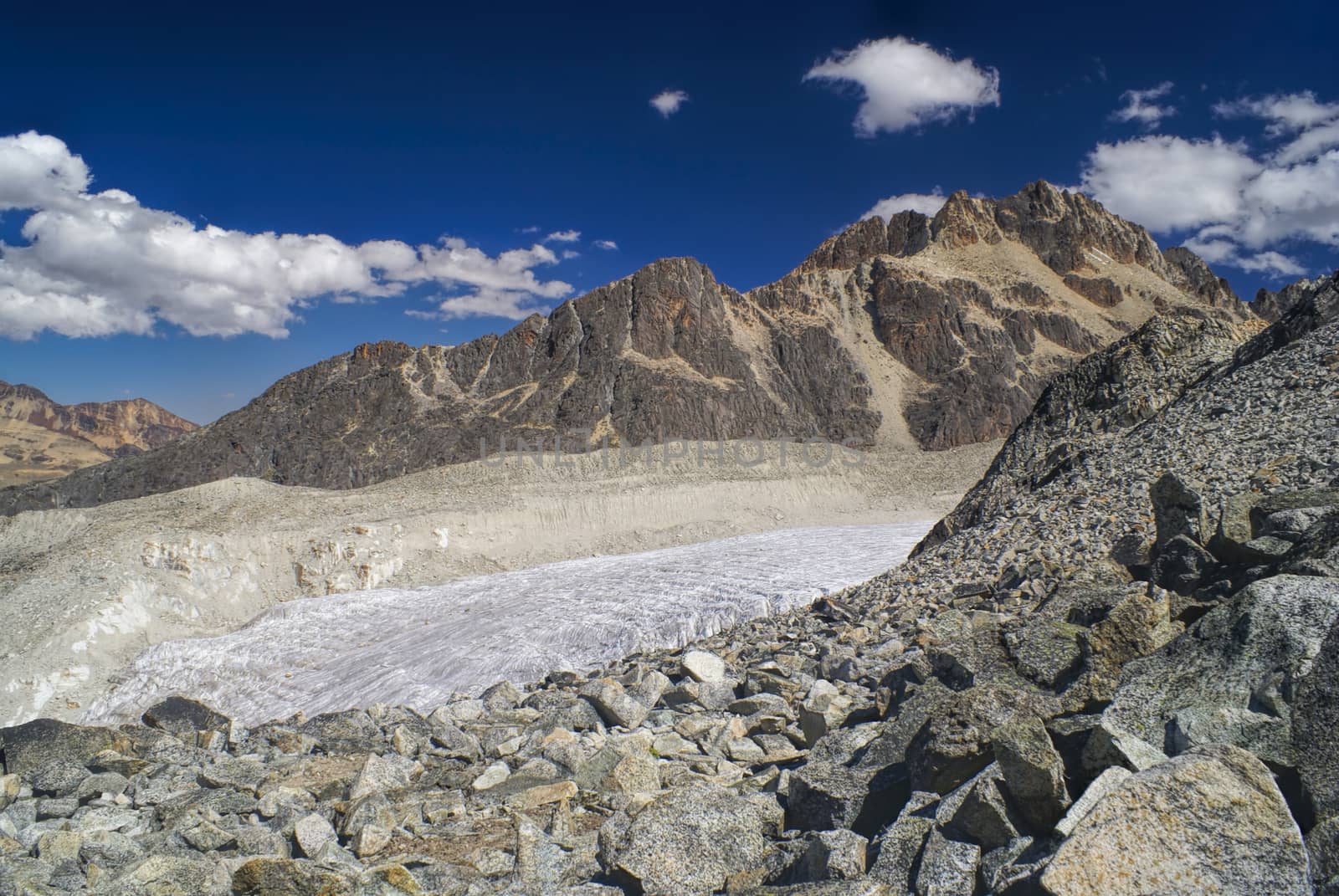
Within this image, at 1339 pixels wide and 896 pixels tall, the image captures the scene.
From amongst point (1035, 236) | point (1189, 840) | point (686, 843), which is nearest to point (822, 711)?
point (686, 843)

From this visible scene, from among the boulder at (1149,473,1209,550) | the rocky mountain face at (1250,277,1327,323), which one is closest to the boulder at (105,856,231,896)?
the boulder at (1149,473,1209,550)

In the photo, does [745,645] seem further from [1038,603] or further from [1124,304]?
[1124,304]

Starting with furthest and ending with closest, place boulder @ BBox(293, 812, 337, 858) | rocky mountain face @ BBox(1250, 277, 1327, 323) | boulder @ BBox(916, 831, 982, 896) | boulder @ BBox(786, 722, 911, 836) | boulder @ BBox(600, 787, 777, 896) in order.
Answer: rocky mountain face @ BBox(1250, 277, 1327, 323), boulder @ BBox(293, 812, 337, 858), boulder @ BBox(786, 722, 911, 836), boulder @ BBox(600, 787, 777, 896), boulder @ BBox(916, 831, 982, 896)

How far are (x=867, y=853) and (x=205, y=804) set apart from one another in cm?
472

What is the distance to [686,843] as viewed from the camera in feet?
13.7

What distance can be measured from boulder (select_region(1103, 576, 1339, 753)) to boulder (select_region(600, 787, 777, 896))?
2023mm

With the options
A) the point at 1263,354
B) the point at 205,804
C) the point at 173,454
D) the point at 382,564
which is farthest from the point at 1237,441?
the point at 173,454

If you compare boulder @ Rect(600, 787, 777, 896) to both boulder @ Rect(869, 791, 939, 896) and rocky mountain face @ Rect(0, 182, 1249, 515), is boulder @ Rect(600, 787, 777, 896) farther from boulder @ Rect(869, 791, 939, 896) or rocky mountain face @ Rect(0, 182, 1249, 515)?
rocky mountain face @ Rect(0, 182, 1249, 515)

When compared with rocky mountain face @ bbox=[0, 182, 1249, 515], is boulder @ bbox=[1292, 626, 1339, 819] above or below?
below

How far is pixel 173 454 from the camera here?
56.9 m

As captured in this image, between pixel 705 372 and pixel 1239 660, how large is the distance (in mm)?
64878

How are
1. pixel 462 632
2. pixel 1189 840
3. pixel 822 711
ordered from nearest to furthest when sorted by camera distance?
1. pixel 1189 840
2. pixel 822 711
3. pixel 462 632

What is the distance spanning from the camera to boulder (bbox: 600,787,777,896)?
4.00 m

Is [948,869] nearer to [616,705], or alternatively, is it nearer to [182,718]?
[616,705]
